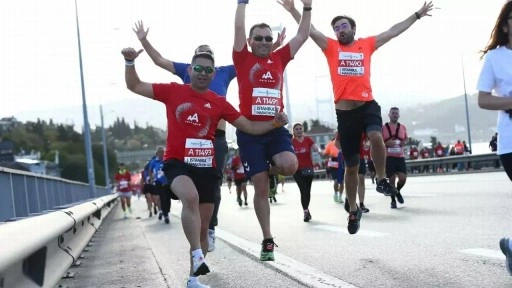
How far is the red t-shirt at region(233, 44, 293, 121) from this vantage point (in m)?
6.83

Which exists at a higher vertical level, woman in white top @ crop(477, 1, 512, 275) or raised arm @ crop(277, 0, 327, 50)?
raised arm @ crop(277, 0, 327, 50)

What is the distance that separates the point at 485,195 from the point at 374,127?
22.1 ft

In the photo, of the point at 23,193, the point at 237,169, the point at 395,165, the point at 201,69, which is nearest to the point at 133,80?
the point at 201,69

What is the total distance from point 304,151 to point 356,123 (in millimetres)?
7272

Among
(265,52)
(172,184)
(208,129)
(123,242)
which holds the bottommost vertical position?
(123,242)

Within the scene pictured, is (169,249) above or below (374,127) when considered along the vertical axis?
below

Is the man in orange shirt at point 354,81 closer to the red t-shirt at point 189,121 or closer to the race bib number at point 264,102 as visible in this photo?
the race bib number at point 264,102

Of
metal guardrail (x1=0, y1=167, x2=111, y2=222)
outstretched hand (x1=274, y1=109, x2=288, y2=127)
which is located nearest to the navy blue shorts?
outstretched hand (x1=274, y1=109, x2=288, y2=127)

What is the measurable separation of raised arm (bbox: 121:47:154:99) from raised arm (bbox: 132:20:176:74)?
0.97m

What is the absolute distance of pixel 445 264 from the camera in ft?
20.2

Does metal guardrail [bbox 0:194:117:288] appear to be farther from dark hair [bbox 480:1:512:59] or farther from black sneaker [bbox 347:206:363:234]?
dark hair [bbox 480:1:512:59]

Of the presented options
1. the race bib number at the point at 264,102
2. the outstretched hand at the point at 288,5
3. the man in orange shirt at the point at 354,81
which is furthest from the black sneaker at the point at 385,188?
the outstretched hand at the point at 288,5

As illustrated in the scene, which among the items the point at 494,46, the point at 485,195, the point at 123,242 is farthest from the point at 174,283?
the point at 485,195

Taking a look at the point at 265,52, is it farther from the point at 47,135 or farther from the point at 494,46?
the point at 47,135
